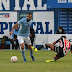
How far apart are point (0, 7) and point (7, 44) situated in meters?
3.12

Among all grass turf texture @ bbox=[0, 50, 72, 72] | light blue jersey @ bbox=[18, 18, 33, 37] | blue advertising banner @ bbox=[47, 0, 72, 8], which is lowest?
grass turf texture @ bbox=[0, 50, 72, 72]

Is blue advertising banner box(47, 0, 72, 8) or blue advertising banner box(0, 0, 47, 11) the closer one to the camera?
blue advertising banner box(47, 0, 72, 8)

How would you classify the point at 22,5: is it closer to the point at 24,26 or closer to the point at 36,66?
the point at 24,26

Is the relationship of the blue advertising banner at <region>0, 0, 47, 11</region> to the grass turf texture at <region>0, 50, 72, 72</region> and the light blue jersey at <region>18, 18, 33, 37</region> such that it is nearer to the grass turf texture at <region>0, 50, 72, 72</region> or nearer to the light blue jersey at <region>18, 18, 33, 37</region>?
the grass turf texture at <region>0, 50, 72, 72</region>

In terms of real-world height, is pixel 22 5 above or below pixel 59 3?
below

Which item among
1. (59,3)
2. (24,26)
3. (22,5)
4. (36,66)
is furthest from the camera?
(22,5)

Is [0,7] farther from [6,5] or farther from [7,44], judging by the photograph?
[7,44]

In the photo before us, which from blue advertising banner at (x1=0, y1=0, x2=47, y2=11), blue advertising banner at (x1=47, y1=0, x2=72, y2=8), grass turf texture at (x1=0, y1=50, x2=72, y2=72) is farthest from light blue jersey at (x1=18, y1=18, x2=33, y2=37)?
blue advertising banner at (x1=0, y1=0, x2=47, y2=11)

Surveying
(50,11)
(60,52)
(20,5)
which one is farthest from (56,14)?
(60,52)

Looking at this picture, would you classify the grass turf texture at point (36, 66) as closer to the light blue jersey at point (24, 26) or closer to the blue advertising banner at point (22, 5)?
the light blue jersey at point (24, 26)

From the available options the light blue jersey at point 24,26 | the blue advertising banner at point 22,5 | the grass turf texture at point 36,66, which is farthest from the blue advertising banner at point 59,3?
the light blue jersey at point 24,26

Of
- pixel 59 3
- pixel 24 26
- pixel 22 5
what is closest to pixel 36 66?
pixel 24 26

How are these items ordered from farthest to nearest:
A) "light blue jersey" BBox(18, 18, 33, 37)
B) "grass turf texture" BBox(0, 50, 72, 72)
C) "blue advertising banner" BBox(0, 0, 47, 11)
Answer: "blue advertising banner" BBox(0, 0, 47, 11)
"light blue jersey" BBox(18, 18, 33, 37)
"grass turf texture" BBox(0, 50, 72, 72)

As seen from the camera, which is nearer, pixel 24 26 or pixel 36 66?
pixel 36 66
